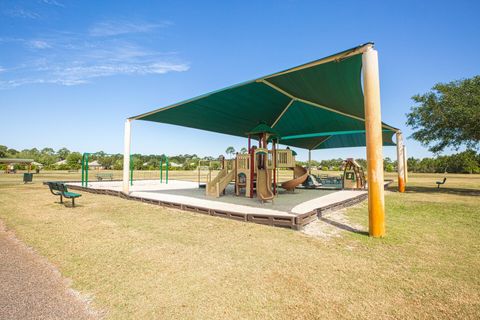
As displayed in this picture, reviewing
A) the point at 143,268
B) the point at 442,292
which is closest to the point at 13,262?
the point at 143,268

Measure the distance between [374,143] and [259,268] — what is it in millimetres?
3594

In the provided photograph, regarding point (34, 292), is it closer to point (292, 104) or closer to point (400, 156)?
point (292, 104)

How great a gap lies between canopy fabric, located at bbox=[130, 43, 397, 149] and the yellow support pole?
0.46m

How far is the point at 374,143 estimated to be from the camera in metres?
5.23

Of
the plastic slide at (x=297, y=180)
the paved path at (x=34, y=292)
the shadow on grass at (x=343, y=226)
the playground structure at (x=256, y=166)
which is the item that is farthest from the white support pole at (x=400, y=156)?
the paved path at (x=34, y=292)

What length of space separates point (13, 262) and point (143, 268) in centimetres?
213

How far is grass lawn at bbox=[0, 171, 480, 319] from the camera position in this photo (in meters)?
2.63

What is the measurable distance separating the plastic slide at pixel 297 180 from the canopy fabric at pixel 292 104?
315 centimetres

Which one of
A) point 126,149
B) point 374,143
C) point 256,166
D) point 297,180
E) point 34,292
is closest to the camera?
point 34,292

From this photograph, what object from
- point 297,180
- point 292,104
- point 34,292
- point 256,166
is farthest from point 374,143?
point 297,180

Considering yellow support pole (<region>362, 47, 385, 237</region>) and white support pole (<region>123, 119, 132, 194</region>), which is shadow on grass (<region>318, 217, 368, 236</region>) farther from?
white support pole (<region>123, 119, 132, 194</region>)

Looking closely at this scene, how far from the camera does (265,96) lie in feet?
33.9

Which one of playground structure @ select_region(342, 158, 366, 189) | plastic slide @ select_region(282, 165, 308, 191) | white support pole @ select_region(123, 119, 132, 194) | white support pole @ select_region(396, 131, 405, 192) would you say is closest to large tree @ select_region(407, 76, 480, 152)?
white support pole @ select_region(396, 131, 405, 192)

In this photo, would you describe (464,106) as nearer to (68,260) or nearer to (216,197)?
(216,197)
